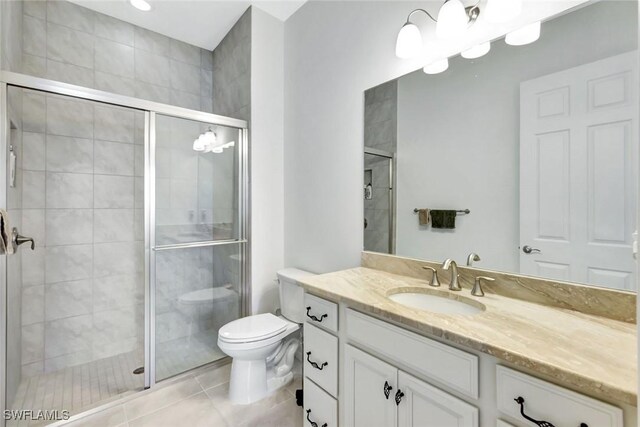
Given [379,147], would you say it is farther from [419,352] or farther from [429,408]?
[429,408]

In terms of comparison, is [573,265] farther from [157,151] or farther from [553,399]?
[157,151]

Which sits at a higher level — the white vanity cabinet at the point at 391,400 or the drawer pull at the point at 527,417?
the drawer pull at the point at 527,417

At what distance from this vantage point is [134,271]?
2.44 m

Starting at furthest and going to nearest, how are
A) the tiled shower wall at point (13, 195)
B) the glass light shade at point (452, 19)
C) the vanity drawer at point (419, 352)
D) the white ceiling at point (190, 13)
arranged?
the white ceiling at point (190, 13) → the tiled shower wall at point (13, 195) → the glass light shade at point (452, 19) → the vanity drawer at point (419, 352)

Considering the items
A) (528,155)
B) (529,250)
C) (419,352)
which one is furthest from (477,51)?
(419,352)

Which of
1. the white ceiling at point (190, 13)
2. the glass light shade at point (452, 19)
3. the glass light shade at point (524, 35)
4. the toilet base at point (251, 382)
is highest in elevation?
the white ceiling at point (190, 13)

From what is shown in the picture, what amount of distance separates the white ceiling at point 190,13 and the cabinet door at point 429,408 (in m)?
2.54

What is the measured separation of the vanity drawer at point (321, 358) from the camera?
1.21 meters

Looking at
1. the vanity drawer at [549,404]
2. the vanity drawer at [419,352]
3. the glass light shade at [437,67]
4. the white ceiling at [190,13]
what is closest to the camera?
the vanity drawer at [549,404]

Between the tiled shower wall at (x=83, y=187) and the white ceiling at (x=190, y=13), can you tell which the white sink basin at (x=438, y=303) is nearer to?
the tiled shower wall at (x=83, y=187)

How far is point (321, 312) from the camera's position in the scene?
127cm

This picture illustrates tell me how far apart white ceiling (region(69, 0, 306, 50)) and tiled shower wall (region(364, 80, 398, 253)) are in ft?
3.88

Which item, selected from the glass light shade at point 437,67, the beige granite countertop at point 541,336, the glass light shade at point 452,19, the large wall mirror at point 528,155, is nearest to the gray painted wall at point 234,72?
the large wall mirror at point 528,155

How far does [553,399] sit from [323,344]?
32.5 inches
